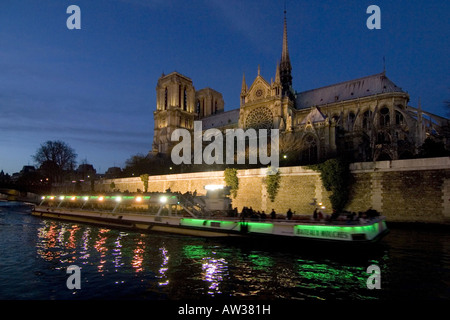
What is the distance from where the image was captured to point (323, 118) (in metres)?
40.5

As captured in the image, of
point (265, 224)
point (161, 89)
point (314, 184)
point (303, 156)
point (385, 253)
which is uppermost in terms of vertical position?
point (161, 89)

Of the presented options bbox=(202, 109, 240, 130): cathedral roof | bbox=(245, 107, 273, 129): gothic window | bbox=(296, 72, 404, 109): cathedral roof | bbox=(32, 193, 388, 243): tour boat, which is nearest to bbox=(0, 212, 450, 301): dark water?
bbox=(32, 193, 388, 243): tour boat

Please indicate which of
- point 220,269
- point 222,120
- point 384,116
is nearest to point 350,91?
point 384,116

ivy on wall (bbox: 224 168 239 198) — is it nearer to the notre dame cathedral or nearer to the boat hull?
the notre dame cathedral

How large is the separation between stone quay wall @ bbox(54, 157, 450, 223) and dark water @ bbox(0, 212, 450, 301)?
3795 mm

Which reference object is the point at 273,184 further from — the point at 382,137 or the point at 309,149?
the point at 382,137

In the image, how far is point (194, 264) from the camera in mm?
11531

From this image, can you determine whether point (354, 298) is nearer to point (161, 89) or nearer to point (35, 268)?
point (35, 268)

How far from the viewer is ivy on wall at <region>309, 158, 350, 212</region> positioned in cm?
2344

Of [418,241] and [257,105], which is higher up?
[257,105]

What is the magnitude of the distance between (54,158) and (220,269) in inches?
2891

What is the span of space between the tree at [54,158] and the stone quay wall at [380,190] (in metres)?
59.5
